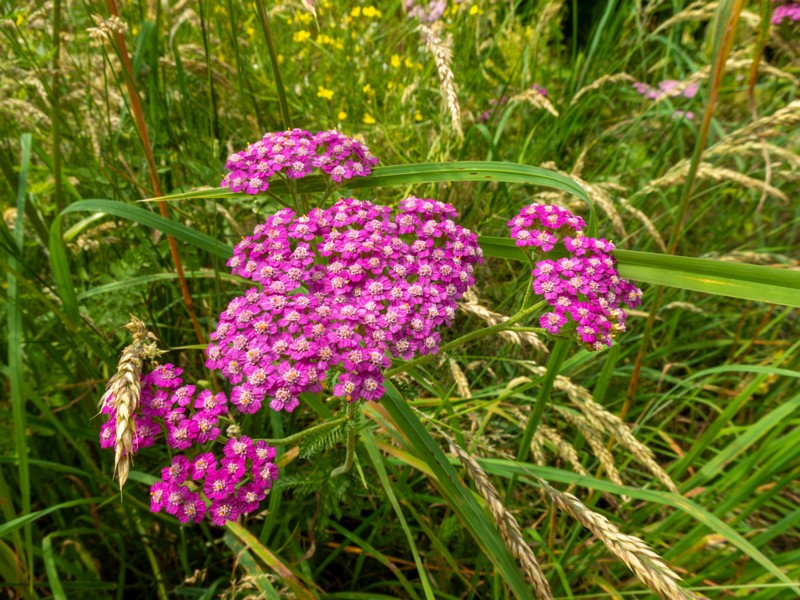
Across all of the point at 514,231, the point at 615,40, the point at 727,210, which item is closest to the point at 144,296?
the point at 514,231

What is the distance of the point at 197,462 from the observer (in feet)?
4.59

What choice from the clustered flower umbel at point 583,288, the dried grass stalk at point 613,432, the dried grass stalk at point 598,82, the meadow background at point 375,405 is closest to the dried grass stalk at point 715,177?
the meadow background at point 375,405

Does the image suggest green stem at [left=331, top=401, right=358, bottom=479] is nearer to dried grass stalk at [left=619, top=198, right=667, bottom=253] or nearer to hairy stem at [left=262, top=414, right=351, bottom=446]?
hairy stem at [left=262, top=414, right=351, bottom=446]

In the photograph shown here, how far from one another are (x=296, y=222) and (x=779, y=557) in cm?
210

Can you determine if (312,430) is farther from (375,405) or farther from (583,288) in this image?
(583,288)

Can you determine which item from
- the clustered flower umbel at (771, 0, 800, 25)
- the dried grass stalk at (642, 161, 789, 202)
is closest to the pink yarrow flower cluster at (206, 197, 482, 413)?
the dried grass stalk at (642, 161, 789, 202)

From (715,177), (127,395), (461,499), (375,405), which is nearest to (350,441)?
(375,405)

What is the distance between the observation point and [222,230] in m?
2.55

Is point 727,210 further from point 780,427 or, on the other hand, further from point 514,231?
point 514,231

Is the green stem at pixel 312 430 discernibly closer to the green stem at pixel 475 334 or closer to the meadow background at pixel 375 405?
the meadow background at pixel 375 405

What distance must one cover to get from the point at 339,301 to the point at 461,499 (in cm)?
62

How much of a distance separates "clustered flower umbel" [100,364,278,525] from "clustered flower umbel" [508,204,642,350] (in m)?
0.91

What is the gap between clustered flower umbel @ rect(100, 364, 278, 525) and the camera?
1.36 m

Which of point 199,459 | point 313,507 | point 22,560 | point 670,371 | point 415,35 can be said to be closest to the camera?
point 199,459
